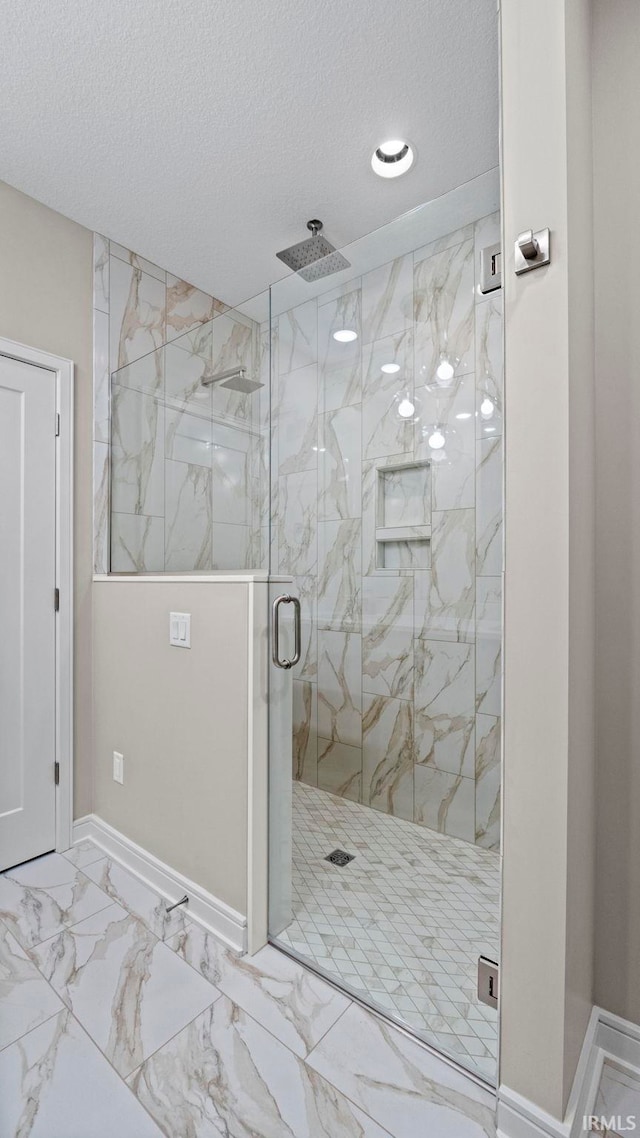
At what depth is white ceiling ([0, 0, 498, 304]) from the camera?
1.46 m

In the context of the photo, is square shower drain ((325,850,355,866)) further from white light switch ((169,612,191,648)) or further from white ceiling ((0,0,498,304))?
white ceiling ((0,0,498,304))

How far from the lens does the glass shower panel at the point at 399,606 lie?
1.22 metres

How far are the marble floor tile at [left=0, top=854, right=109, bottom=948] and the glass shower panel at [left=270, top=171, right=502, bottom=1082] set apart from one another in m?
0.71

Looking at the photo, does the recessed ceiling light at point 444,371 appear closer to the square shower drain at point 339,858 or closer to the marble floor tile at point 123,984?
the square shower drain at point 339,858

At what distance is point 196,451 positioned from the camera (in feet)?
6.56

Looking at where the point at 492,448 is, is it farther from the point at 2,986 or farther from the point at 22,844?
the point at 22,844

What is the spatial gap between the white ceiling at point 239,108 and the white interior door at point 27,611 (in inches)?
31.4

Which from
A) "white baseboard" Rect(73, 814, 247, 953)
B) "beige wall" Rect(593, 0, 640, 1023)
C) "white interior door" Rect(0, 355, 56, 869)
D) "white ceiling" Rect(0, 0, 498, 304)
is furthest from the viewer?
"white interior door" Rect(0, 355, 56, 869)

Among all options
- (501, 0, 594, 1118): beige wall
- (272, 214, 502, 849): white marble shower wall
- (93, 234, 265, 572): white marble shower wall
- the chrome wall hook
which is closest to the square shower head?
(93, 234, 265, 572): white marble shower wall

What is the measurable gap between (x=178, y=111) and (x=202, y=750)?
2.10 meters

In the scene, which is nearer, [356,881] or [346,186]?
[356,881]

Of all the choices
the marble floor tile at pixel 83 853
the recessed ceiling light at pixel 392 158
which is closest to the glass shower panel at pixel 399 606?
the recessed ceiling light at pixel 392 158

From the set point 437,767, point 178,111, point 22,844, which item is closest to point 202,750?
point 437,767

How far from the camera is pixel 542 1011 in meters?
0.97
